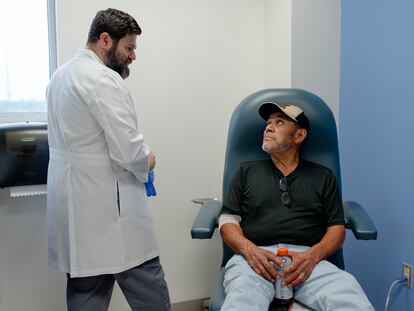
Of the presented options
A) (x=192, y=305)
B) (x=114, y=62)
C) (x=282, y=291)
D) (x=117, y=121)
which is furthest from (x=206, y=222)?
(x=192, y=305)

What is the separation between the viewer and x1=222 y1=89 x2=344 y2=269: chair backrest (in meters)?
1.74

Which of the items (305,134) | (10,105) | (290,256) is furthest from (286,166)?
(10,105)

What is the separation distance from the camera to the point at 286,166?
172 centimetres

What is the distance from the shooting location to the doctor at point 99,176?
58.3 inches

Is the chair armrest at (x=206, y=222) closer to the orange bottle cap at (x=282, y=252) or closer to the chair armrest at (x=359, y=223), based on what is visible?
the orange bottle cap at (x=282, y=252)

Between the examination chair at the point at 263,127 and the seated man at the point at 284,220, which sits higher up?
the examination chair at the point at 263,127

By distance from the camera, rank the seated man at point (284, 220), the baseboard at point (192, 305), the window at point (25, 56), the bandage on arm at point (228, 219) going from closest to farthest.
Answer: the seated man at point (284, 220), the bandage on arm at point (228, 219), the window at point (25, 56), the baseboard at point (192, 305)

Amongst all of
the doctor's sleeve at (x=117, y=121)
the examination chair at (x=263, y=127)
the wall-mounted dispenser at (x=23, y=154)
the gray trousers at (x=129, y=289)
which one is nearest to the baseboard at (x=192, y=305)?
the gray trousers at (x=129, y=289)

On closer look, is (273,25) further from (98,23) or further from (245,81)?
(98,23)

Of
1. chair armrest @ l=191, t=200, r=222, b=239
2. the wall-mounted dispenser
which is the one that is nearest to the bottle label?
chair armrest @ l=191, t=200, r=222, b=239

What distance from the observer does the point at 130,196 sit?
5.20ft

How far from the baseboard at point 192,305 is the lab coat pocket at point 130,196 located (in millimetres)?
913

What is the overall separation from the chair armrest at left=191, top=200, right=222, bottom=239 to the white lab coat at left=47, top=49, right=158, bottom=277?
239 mm

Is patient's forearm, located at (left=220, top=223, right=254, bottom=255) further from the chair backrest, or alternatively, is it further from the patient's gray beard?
the patient's gray beard
